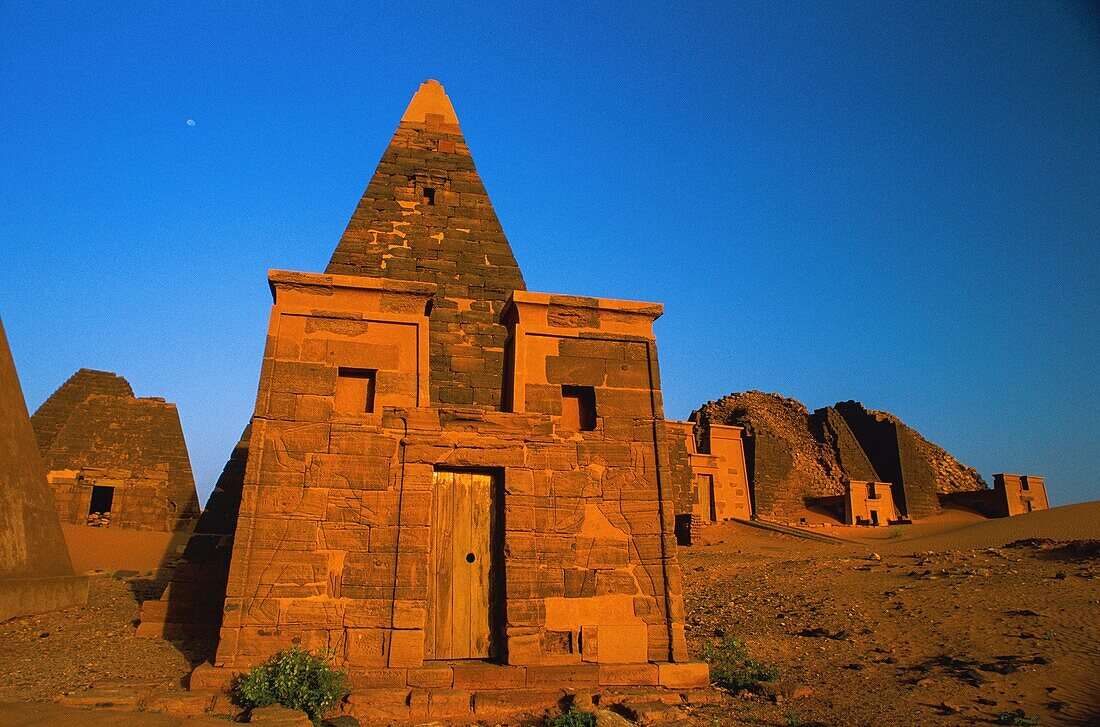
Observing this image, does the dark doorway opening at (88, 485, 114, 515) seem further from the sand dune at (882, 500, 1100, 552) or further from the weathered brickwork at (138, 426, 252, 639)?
the sand dune at (882, 500, 1100, 552)

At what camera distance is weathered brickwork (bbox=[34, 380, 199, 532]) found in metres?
21.0

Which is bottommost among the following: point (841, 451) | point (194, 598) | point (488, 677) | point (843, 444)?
point (488, 677)

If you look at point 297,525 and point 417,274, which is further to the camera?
point 417,274

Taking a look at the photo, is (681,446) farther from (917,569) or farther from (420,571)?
(420,571)

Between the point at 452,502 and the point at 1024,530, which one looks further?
the point at 1024,530

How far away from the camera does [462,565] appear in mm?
6637

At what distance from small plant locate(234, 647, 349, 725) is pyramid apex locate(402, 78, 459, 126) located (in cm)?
984

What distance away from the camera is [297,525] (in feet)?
20.7

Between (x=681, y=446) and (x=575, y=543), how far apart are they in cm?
1882

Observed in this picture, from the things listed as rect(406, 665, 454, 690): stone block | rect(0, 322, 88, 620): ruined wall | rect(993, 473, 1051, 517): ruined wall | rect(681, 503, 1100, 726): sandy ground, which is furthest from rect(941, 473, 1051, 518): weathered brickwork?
rect(0, 322, 88, 620): ruined wall

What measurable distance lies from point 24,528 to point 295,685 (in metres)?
7.07

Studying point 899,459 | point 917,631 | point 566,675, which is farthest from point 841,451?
point 566,675

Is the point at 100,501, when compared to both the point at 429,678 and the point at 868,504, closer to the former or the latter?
the point at 429,678

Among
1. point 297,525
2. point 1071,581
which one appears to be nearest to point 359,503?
point 297,525
